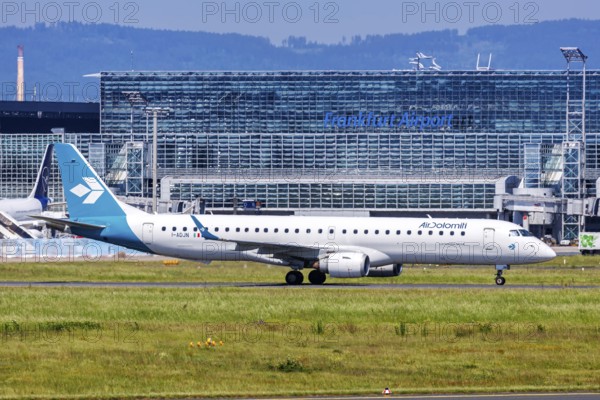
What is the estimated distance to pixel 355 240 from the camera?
6253 cm

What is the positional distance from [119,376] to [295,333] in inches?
383

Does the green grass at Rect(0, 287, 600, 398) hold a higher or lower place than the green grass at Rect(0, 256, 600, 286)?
higher

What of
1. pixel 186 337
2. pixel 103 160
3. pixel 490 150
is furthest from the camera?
pixel 490 150

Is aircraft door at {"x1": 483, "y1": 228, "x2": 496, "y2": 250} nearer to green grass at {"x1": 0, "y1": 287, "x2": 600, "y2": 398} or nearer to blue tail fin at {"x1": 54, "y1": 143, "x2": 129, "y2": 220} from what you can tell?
green grass at {"x1": 0, "y1": 287, "x2": 600, "y2": 398}

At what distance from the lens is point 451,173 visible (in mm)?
167625

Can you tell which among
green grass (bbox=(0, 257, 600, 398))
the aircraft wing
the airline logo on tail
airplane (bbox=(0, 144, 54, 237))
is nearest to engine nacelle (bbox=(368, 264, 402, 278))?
green grass (bbox=(0, 257, 600, 398))

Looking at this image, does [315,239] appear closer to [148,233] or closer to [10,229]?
[148,233]

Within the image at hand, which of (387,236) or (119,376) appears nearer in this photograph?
(119,376)

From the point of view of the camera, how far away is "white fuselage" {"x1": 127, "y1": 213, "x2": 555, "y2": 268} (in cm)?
6216

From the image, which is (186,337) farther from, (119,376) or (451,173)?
(451,173)

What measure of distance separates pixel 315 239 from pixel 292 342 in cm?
2685

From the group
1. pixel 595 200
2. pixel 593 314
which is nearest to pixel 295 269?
pixel 593 314

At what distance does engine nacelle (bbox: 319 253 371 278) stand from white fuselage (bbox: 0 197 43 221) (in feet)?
207

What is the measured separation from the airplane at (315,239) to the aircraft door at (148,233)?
51 millimetres
